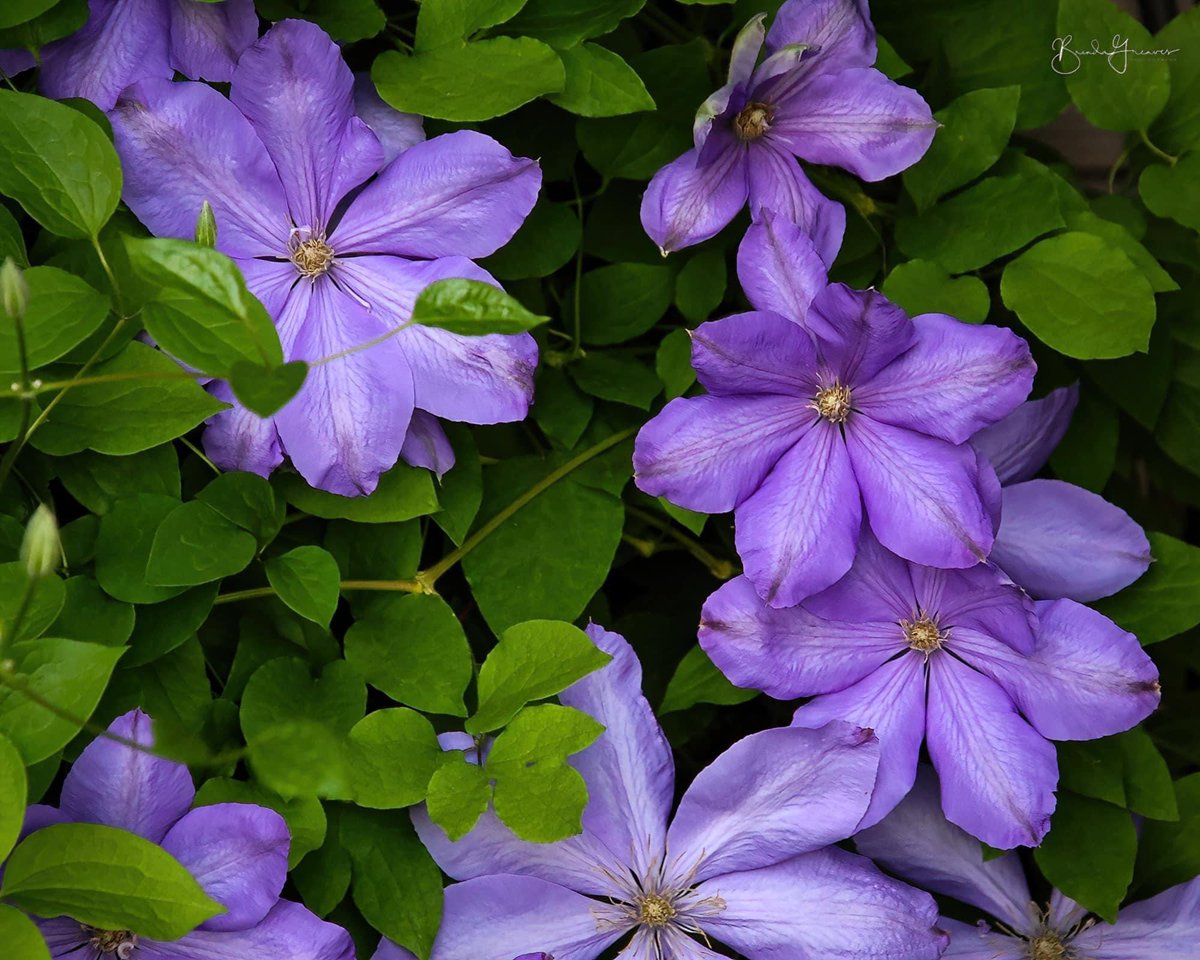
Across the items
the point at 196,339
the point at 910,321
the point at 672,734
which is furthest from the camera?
the point at 672,734

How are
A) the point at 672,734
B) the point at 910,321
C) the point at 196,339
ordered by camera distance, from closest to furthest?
the point at 196,339 → the point at 910,321 → the point at 672,734

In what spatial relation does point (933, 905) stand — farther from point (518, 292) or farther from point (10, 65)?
point (10, 65)

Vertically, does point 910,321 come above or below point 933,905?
above

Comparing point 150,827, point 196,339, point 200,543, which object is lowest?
point 150,827

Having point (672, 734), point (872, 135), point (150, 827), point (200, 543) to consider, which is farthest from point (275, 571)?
point (872, 135)

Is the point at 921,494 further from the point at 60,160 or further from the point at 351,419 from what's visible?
the point at 60,160

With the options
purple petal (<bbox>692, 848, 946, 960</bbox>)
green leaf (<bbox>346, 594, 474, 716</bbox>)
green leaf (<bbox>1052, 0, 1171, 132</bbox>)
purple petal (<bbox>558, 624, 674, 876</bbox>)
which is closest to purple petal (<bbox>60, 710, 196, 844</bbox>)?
green leaf (<bbox>346, 594, 474, 716</bbox>)

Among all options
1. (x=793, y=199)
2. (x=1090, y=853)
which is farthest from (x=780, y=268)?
(x=1090, y=853)
